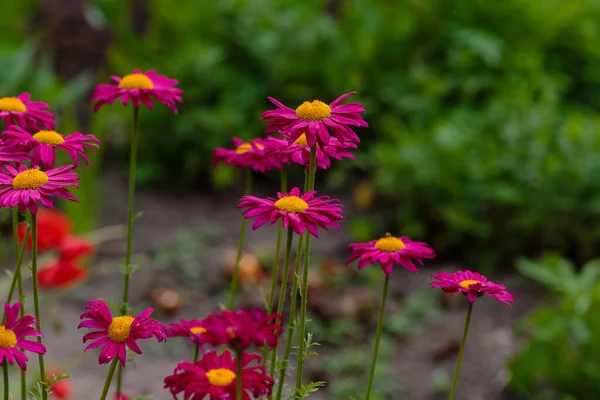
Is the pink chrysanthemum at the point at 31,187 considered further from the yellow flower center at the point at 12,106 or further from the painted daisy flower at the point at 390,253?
the painted daisy flower at the point at 390,253

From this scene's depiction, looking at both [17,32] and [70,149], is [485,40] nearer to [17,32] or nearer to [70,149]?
[17,32]

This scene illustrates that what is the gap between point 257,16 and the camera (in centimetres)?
404

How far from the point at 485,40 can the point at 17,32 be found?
6.86 ft

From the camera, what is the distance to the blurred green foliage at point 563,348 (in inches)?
85.4

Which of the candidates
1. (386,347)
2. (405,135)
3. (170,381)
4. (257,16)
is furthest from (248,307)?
(170,381)

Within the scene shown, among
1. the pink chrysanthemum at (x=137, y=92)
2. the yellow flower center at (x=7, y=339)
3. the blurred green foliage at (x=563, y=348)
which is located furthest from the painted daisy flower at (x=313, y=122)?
the blurred green foliage at (x=563, y=348)

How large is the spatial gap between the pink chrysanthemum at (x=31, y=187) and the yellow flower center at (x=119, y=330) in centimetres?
14

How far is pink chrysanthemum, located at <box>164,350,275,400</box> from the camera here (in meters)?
0.83

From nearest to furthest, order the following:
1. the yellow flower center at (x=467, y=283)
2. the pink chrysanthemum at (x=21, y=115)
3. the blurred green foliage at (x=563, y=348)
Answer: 1. the yellow flower center at (x=467, y=283)
2. the pink chrysanthemum at (x=21, y=115)
3. the blurred green foliage at (x=563, y=348)

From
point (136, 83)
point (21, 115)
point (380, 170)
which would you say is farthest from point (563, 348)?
point (21, 115)

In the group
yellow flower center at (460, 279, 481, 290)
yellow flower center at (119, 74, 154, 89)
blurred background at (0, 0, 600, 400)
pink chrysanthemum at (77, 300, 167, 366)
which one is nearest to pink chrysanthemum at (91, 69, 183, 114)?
yellow flower center at (119, 74, 154, 89)

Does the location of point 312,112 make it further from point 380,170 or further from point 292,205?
point 380,170

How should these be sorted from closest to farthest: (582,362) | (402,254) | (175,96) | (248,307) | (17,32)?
(402,254) < (175,96) < (582,362) < (248,307) < (17,32)

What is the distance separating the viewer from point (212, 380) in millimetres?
848
